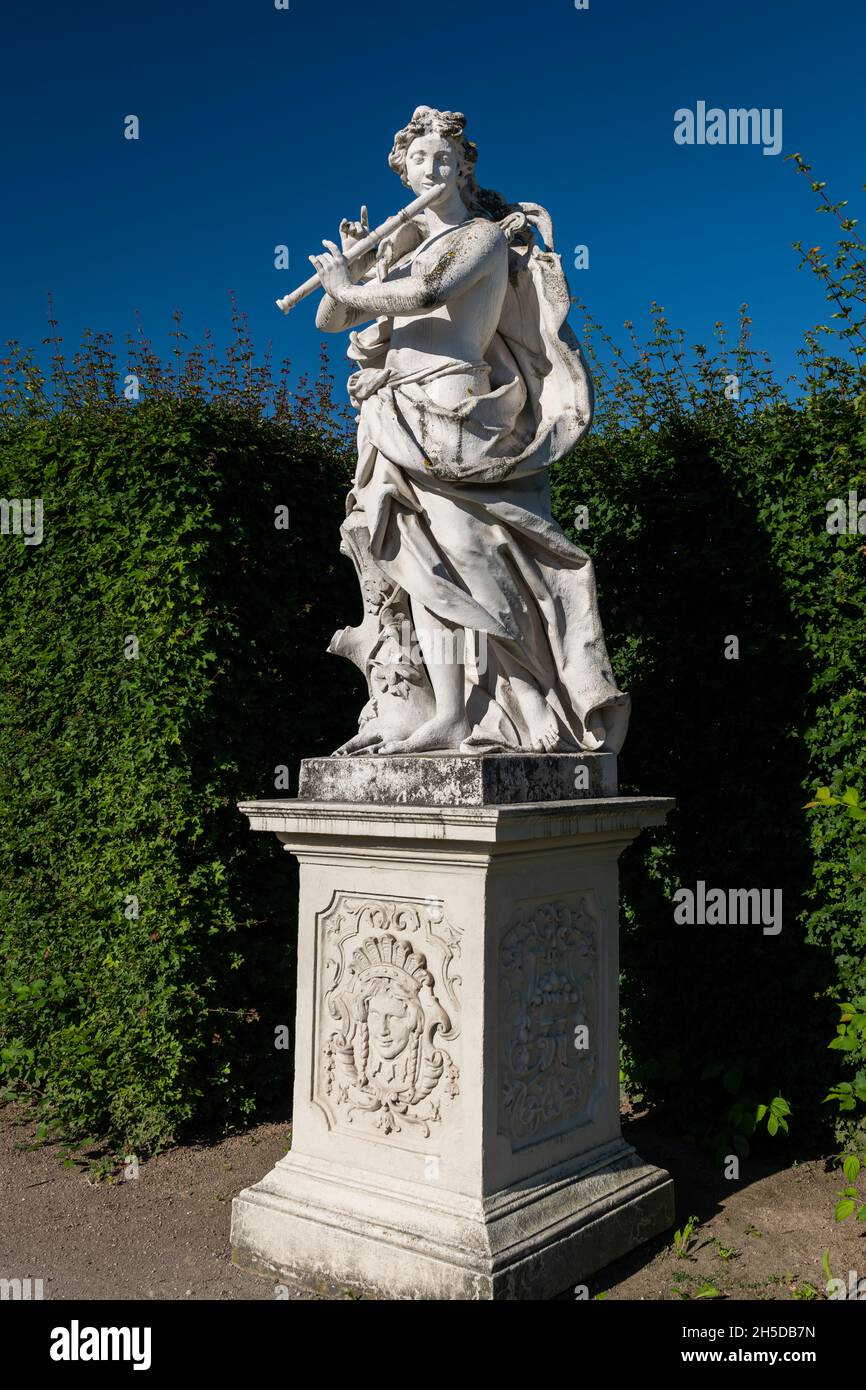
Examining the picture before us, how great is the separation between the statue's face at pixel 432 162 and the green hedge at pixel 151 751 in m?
1.76

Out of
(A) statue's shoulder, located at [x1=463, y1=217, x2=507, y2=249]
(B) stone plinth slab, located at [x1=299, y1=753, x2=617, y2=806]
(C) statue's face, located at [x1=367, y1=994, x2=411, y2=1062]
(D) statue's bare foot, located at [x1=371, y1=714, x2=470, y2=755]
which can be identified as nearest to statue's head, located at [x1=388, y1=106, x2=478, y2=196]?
(A) statue's shoulder, located at [x1=463, y1=217, x2=507, y2=249]

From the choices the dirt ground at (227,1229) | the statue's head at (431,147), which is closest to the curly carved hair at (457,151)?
the statue's head at (431,147)

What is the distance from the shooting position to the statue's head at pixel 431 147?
4.07 m

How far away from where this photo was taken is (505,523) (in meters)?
3.99

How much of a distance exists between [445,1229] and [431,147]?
3.61m

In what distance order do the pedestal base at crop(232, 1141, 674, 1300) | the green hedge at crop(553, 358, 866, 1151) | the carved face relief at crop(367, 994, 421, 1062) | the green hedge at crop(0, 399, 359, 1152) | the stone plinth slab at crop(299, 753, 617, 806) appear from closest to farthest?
the pedestal base at crop(232, 1141, 674, 1300) → the stone plinth slab at crop(299, 753, 617, 806) → the carved face relief at crop(367, 994, 421, 1062) → the green hedge at crop(553, 358, 866, 1151) → the green hedge at crop(0, 399, 359, 1152)

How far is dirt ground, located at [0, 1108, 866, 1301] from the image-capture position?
3.77 metres

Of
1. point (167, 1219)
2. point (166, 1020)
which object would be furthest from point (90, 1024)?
point (167, 1219)

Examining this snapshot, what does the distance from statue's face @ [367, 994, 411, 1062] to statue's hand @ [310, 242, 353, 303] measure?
7.91ft

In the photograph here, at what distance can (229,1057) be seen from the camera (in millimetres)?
5340

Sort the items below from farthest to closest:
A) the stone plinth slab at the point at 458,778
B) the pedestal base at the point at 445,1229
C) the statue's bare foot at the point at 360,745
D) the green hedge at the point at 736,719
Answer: the green hedge at the point at 736,719 < the statue's bare foot at the point at 360,745 < the stone plinth slab at the point at 458,778 < the pedestal base at the point at 445,1229

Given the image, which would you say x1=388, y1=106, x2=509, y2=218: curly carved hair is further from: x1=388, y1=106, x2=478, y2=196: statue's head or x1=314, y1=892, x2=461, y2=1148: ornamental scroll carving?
x1=314, y1=892, x2=461, y2=1148: ornamental scroll carving

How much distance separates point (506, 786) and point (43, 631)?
298 cm

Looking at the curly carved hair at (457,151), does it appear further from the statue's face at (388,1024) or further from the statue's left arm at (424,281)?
the statue's face at (388,1024)
